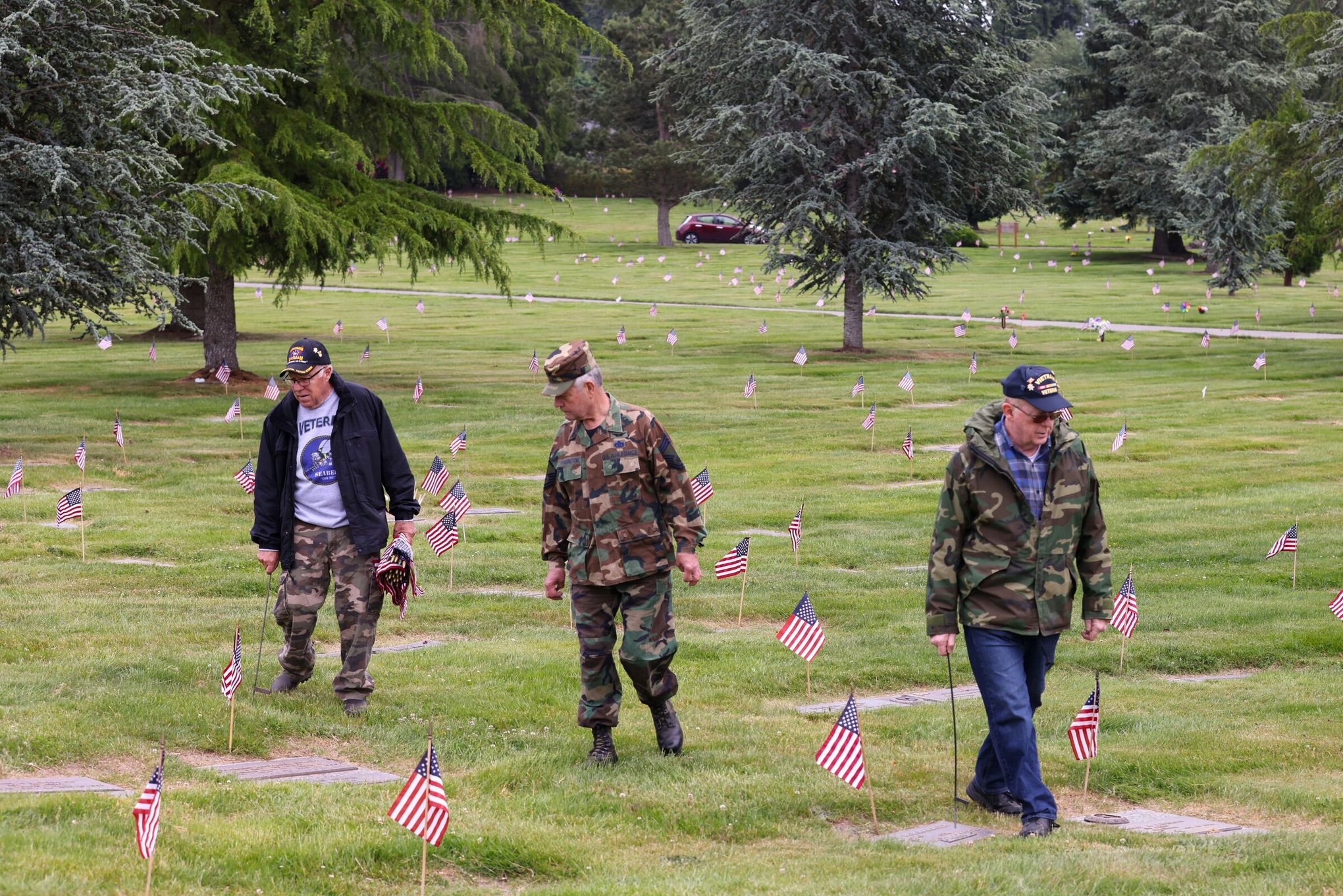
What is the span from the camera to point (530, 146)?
28.4 metres

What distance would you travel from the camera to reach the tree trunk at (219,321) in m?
27.2

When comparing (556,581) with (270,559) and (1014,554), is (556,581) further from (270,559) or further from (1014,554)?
(1014,554)

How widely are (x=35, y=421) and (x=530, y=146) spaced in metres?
9.86

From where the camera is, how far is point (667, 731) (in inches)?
320

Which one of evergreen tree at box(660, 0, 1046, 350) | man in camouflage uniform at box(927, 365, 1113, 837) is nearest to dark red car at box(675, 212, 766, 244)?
evergreen tree at box(660, 0, 1046, 350)

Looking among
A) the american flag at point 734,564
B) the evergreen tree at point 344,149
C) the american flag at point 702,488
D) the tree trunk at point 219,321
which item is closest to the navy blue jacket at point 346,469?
the american flag at point 734,564

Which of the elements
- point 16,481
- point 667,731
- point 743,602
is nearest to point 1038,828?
point 667,731

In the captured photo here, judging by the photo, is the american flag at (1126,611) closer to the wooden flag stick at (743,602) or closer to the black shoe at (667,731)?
the wooden flag stick at (743,602)

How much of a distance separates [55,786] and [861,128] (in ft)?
98.3

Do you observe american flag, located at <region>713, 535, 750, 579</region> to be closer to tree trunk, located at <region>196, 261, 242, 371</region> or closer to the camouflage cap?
the camouflage cap

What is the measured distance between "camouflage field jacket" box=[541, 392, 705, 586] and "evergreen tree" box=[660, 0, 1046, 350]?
26.2 meters

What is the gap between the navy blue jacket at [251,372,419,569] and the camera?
8.57m

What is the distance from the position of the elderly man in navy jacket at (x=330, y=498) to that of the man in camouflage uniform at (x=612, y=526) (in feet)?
4.10

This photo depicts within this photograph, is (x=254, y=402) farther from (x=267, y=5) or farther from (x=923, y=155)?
(x=923, y=155)
